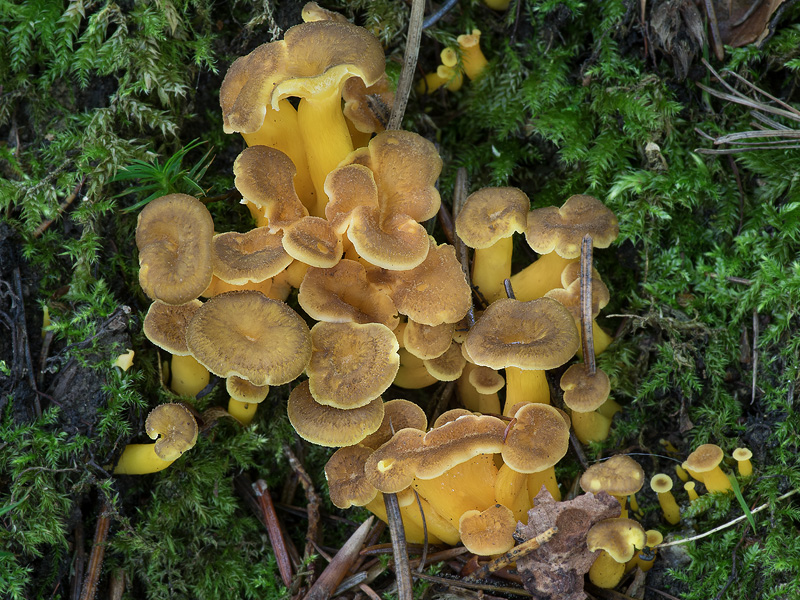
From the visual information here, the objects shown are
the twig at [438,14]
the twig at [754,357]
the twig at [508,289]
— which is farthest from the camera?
the twig at [438,14]

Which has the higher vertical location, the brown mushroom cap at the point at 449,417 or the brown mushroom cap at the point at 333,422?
the brown mushroom cap at the point at 333,422

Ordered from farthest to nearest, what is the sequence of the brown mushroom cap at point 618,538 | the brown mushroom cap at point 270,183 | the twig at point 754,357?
the twig at point 754,357 → the brown mushroom cap at point 270,183 → the brown mushroom cap at point 618,538

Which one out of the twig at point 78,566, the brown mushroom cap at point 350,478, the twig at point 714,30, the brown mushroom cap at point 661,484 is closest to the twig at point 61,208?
the twig at point 78,566

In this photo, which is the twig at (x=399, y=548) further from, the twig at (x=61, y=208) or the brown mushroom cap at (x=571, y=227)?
the twig at (x=61, y=208)

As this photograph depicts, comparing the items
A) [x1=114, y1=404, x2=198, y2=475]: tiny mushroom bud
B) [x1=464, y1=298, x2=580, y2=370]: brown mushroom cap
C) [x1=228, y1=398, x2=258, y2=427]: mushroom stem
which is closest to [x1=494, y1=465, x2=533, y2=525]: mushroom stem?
[x1=464, y1=298, x2=580, y2=370]: brown mushroom cap

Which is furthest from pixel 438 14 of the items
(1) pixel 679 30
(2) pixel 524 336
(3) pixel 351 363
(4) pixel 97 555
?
(4) pixel 97 555

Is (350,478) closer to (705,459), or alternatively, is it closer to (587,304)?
(587,304)
